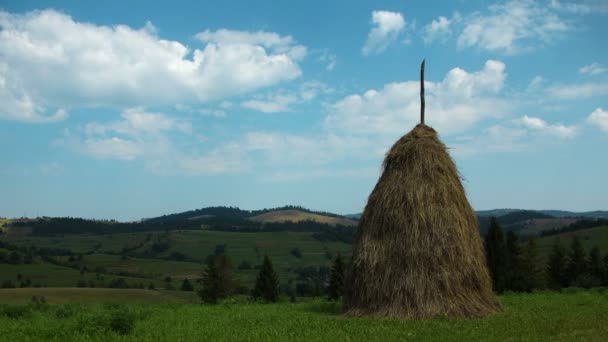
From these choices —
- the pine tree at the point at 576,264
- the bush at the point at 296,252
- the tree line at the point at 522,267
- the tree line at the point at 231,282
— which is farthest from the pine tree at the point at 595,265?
the bush at the point at 296,252

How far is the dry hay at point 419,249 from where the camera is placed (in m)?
15.6

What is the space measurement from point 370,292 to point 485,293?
3.76 metres

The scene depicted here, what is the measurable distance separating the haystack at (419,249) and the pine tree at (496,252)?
3195 centimetres

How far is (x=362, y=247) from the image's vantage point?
16875mm

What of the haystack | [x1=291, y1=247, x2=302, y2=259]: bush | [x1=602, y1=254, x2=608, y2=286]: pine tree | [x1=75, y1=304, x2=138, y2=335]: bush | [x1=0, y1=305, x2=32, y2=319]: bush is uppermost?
the haystack

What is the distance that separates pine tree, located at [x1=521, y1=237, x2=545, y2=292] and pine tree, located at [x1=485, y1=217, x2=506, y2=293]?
2.12 metres

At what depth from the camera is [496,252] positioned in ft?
156

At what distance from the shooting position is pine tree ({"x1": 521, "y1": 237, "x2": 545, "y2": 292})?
46.5 metres

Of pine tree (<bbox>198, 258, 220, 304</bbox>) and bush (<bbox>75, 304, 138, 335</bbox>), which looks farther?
pine tree (<bbox>198, 258, 220, 304</bbox>)

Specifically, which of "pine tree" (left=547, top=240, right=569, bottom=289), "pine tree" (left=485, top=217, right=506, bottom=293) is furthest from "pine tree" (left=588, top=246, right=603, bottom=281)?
"pine tree" (left=485, top=217, right=506, bottom=293)

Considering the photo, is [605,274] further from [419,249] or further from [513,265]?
[419,249]

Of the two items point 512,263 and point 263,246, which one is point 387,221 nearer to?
point 512,263

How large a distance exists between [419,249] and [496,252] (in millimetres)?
35051

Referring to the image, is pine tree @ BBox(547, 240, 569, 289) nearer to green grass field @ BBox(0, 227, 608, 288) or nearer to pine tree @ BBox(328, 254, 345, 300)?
pine tree @ BBox(328, 254, 345, 300)
